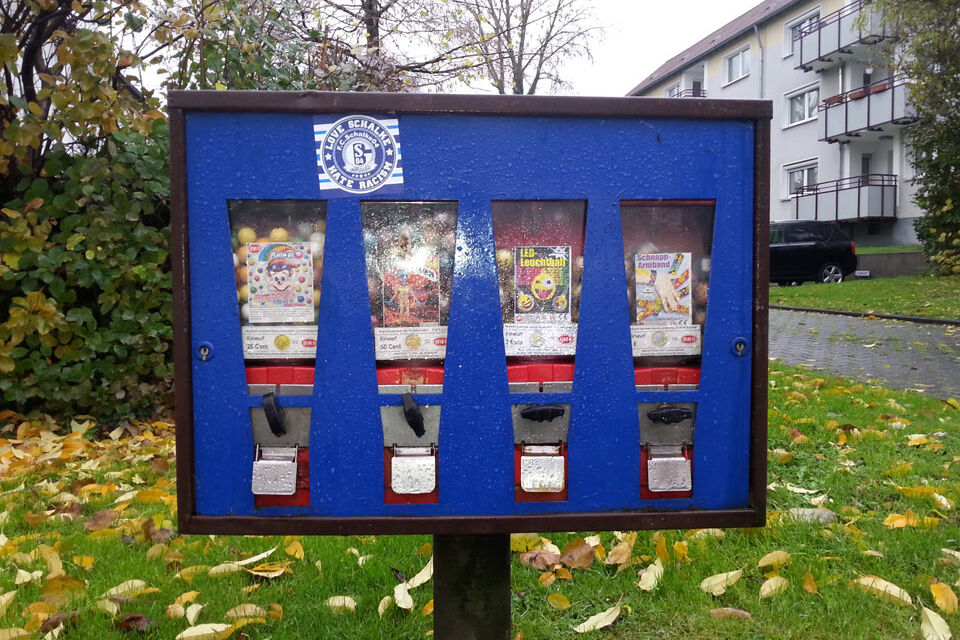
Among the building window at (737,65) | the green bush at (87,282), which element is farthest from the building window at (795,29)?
the green bush at (87,282)

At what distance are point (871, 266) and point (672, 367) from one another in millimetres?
20413

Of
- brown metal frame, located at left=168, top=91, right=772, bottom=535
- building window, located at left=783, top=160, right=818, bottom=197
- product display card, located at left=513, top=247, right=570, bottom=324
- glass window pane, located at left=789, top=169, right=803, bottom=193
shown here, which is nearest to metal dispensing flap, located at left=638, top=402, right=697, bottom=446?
brown metal frame, located at left=168, top=91, right=772, bottom=535

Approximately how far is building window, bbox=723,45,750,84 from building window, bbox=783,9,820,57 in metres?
2.04

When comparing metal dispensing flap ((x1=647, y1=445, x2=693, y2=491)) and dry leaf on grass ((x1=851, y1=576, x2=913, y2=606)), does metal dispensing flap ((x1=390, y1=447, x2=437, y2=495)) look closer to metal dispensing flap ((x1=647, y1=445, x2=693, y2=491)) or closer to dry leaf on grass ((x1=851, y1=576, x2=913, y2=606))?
metal dispensing flap ((x1=647, y1=445, x2=693, y2=491))

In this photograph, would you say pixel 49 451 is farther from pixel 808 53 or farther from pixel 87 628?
pixel 808 53

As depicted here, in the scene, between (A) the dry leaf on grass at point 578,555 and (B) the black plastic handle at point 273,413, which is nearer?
(B) the black plastic handle at point 273,413

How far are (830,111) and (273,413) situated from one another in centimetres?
2614

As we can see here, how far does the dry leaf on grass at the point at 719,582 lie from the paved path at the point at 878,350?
3.94 meters

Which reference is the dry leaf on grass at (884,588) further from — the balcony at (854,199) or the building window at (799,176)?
the building window at (799,176)

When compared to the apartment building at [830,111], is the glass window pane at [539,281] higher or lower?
lower

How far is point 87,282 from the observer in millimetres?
4254

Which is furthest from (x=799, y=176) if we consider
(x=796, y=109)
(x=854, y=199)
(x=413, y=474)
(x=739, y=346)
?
(x=413, y=474)

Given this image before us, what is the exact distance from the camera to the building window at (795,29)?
24703 mm

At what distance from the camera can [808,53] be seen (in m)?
24.5
